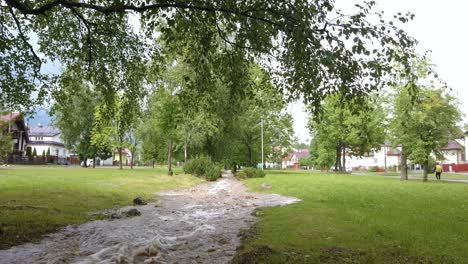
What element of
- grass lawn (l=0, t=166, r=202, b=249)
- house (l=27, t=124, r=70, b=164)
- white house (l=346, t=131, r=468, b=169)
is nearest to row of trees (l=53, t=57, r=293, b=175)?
grass lawn (l=0, t=166, r=202, b=249)

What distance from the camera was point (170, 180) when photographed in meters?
40.2

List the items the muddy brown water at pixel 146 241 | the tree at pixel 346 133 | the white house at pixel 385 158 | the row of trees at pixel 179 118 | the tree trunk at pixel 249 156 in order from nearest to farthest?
the muddy brown water at pixel 146 241 → the row of trees at pixel 179 118 → the tree at pixel 346 133 → the tree trunk at pixel 249 156 → the white house at pixel 385 158

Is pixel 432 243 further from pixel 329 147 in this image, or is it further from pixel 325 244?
pixel 329 147

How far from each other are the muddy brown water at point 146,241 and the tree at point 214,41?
203 inches

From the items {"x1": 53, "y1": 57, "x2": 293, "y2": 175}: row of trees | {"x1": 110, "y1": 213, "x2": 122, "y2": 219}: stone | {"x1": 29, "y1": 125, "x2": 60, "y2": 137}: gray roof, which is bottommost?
{"x1": 110, "y1": 213, "x2": 122, "y2": 219}: stone

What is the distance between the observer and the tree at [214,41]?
9367mm

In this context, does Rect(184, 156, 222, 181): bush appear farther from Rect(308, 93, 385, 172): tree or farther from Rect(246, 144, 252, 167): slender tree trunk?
Rect(246, 144, 252, 167): slender tree trunk

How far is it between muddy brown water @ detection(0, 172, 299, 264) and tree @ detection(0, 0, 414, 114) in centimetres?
517

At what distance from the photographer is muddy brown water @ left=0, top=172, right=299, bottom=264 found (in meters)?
10.4

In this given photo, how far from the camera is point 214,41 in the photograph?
1238 cm

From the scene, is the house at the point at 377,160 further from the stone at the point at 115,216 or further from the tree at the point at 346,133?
the stone at the point at 115,216

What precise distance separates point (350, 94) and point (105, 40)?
418 inches

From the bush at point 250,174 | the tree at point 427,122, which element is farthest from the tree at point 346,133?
the bush at point 250,174

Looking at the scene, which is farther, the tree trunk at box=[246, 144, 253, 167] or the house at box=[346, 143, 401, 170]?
the house at box=[346, 143, 401, 170]
